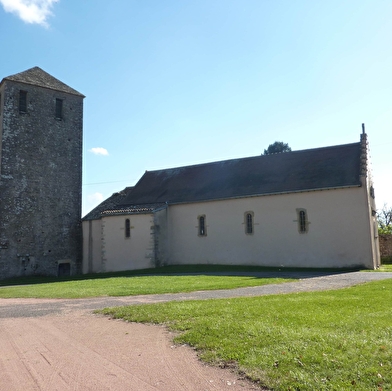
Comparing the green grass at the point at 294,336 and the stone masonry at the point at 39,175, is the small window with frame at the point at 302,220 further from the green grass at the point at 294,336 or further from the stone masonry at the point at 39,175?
the stone masonry at the point at 39,175

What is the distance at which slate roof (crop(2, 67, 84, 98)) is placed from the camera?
30281mm

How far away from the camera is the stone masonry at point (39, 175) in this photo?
28344 mm

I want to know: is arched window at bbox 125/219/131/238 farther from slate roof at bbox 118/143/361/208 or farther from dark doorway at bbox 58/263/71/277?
dark doorway at bbox 58/263/71/277

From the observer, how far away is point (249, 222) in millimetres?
26438

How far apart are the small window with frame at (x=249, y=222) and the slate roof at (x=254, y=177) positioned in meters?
1.29

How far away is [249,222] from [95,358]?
21.0m

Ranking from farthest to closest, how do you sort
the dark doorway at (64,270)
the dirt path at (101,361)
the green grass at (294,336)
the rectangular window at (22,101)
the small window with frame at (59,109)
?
the small window with frame at (59,109) → the dark doorway at (64,270) → the rectangular window at (22,101) → the dirt path at (101,361) → the green grass at (294,336)

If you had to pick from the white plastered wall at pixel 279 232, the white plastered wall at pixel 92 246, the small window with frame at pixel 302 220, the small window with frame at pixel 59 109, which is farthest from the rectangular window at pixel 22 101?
the small window with frame at pixel 302 220

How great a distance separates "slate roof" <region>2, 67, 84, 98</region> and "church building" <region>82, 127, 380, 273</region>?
9.92 m

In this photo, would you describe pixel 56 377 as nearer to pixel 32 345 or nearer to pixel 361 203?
pixel 32 345

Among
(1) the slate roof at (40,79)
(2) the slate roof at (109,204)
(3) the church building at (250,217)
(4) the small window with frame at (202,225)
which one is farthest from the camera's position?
(2) the slate roof at (109,204)

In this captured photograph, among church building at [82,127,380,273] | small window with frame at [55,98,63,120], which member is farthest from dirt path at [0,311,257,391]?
small window with frame at [55,98,63,120]

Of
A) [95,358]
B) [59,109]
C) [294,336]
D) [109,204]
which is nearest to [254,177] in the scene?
[109,204]

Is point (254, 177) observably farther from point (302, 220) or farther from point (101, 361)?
point (101, 361)
